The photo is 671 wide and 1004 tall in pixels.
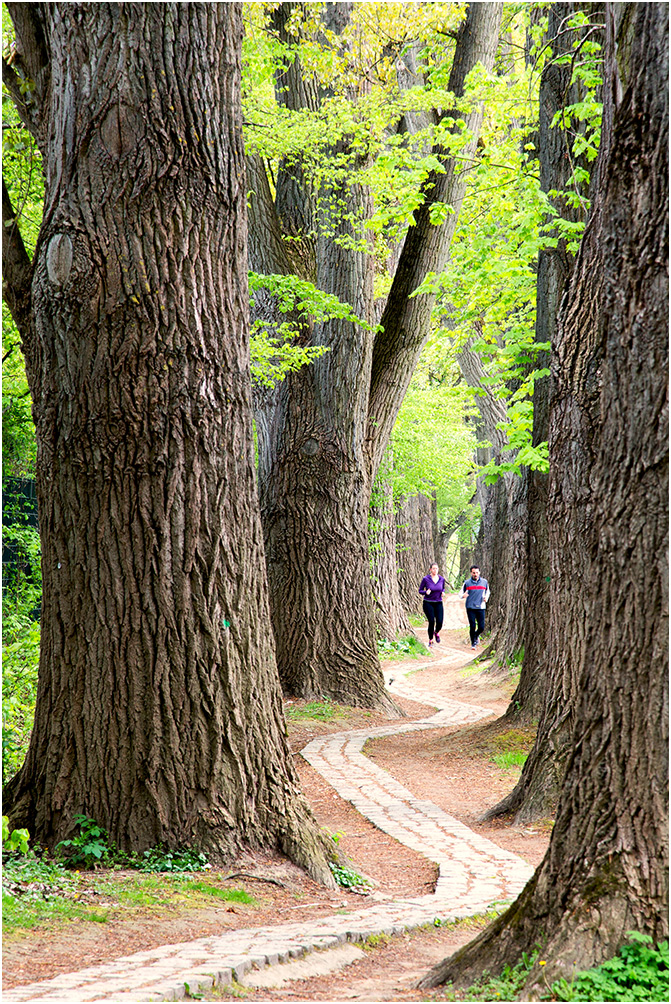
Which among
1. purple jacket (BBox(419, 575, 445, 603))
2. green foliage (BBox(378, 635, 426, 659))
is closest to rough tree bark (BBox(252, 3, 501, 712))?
purple jacket (BBox(419, 575, 445, 603))

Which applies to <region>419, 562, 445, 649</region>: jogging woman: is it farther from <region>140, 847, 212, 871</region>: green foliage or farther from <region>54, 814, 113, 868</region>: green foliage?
<region>54, 814, 113, 868</region>: green foliage

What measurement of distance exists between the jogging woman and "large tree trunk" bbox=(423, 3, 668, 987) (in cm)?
1467

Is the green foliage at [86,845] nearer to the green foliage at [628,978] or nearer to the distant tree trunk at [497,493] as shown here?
the green foliage at [628,978]

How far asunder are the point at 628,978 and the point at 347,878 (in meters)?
2.73

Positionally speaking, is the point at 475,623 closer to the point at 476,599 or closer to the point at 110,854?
the point at 476,599

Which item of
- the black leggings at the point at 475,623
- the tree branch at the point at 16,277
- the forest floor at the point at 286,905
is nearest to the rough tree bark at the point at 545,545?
the forest floor at the point at 286,905

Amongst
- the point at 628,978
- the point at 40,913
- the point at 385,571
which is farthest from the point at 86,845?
the point at 385,571

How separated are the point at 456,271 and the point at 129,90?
558 centimetres

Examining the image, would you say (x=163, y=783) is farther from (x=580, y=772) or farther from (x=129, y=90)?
(x=129, y=90)

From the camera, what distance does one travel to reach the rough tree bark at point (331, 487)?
1150cm

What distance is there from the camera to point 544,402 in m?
9.04

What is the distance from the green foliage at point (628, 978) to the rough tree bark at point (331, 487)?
8.56 m

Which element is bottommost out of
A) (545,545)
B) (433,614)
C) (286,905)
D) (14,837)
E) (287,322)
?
(433,614)

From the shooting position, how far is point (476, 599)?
19859 millimetres
